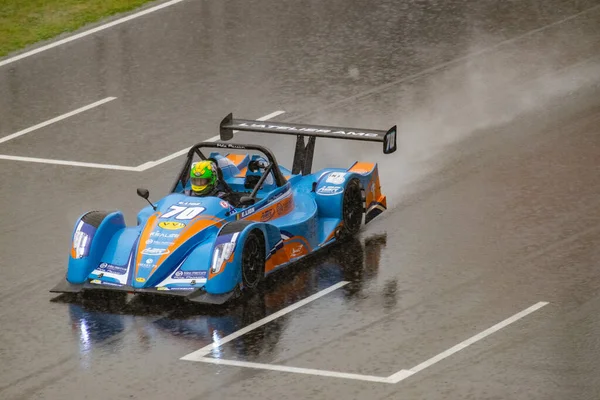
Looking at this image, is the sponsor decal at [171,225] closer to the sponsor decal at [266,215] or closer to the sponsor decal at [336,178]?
the sponsor decal at [266,215]

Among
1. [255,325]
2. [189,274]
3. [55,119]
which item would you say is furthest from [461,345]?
[55,119]

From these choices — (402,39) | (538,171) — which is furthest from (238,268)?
(402,39)

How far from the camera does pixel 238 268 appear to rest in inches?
677

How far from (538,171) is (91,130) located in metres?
6.68

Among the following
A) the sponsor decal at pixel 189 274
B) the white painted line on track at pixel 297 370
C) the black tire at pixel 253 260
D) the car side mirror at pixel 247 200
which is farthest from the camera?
the car side mirror at pixel 247 200

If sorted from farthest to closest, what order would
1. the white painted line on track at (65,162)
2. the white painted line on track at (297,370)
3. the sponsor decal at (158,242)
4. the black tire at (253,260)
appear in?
1. the white painted line on track at (65,162)
2. the black tire at (253,260)
3. the sponsor decal at (158,242)
4. the white painted line on track at (297,370)

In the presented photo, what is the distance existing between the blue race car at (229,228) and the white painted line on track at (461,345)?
97.1 inches

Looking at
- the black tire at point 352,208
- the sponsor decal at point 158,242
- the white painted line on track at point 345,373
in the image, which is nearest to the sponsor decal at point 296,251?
the black tire at point 352,208

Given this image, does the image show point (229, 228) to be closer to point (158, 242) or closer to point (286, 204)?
point (158, 242)

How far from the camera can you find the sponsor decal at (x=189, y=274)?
1712cm

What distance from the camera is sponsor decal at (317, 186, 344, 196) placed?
1944 centimetres

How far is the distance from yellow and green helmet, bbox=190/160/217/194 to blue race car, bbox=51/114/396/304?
10.9 inches

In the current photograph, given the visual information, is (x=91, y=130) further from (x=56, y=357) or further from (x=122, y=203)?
(x=56, y=357)

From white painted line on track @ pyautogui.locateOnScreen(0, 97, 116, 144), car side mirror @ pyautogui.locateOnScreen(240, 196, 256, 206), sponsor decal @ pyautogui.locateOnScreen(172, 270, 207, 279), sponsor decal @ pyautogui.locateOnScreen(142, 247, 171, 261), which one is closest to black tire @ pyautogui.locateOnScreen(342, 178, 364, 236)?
car side mirror @ pyautogui.locateOnScreen(240, 196, 256, 206)
